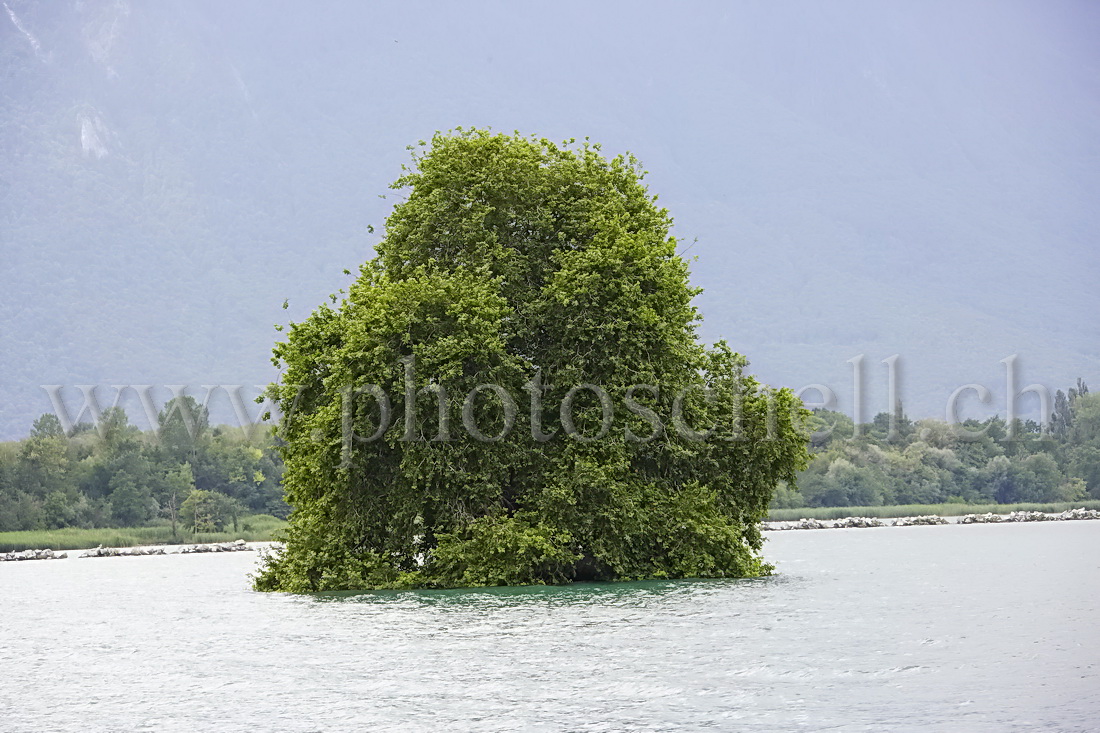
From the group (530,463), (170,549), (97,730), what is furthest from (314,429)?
(170,549)

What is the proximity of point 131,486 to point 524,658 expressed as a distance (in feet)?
262

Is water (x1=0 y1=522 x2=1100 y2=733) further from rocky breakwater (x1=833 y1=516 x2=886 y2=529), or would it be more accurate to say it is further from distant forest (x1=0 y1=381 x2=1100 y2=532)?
rocky breakwater (x1=833 y1=516 x2=886 y2=529)

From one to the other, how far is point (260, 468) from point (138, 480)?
1000 cm

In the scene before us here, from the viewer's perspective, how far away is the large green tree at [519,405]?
31.6 m

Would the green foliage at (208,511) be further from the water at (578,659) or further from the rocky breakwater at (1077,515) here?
the rocky breakwater at (1077,515)

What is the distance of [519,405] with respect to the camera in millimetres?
32812

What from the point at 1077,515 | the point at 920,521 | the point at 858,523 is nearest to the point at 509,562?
the point at 858,523

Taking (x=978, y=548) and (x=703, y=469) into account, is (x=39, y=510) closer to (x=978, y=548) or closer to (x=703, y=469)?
(x=978, y=548)

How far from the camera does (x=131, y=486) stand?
9438cm

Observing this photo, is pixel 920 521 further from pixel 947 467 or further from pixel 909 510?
pixel 947 467

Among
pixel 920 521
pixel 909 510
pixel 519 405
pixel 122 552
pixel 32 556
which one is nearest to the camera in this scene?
pixel 519 405

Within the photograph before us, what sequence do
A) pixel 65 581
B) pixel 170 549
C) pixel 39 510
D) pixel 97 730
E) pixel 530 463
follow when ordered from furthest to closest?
pixel 39 510
pixel 170 549
pixel 65 581
pixel 530 463
pixel 97 730

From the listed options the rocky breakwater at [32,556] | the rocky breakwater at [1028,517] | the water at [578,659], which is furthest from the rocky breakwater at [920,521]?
the water at [578,659]

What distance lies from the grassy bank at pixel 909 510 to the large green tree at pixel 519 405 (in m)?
71.2
